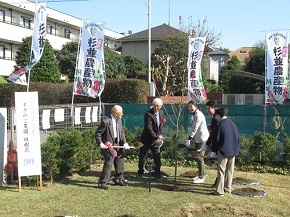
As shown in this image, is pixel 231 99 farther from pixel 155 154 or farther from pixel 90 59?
pixel 155 154

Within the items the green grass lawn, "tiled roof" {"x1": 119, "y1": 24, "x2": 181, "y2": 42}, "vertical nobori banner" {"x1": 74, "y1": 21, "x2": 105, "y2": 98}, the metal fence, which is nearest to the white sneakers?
the green grass lawn

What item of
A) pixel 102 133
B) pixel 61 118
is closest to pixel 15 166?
pixel 102 133

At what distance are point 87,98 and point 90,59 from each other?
24.9 ft

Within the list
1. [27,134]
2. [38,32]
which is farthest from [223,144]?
[38,32]

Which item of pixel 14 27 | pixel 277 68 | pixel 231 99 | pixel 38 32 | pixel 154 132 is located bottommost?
pixel 154 132

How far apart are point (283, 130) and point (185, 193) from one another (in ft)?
14.8

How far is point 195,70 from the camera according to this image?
12.2 meters

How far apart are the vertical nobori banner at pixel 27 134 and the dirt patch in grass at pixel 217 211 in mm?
2996

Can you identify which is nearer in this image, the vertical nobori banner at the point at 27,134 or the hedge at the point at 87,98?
the vertical nobori banner at the point at 27,134

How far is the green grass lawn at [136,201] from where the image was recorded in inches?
234

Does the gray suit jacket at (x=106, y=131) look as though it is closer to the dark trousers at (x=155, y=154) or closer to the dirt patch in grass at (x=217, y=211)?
the dark trousers at (x=155, y=154)

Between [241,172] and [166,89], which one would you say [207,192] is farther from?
[166,89]

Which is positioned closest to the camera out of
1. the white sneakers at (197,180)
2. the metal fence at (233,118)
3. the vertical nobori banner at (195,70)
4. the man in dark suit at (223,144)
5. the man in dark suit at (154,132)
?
the man in dark suit at (223,144)

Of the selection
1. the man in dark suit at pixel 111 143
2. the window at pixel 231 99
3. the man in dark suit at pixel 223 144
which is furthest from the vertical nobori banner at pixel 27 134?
the window at pixel 231 99
